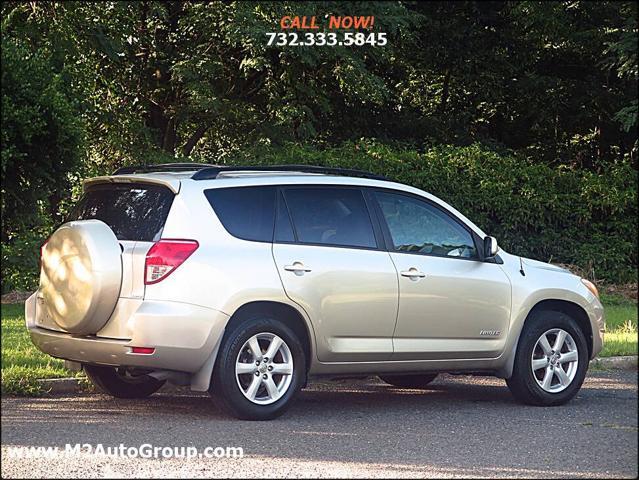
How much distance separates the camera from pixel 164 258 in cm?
841

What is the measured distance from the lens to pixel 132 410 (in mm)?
9289

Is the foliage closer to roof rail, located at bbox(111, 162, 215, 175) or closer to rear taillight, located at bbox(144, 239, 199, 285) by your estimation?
roof rail, located at bbox(111, 162, 215, 175)

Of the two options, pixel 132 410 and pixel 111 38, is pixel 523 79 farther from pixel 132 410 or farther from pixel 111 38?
pixel 132 410

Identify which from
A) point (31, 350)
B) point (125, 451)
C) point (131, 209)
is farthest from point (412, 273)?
point (31, 350)

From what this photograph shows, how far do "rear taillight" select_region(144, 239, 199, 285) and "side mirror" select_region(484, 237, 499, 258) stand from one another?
8.95 ft

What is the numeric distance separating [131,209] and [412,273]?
2337 mm

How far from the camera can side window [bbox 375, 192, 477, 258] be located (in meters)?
9.65

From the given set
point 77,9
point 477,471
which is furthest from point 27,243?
point 477,471

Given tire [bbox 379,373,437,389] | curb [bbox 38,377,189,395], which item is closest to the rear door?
tire [bbox 379,373,437,389]

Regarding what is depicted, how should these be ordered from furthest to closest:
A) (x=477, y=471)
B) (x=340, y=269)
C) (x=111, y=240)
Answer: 1. (x=340, y=269)
2. (x=111, y=240)
3. (x=477, y=471)

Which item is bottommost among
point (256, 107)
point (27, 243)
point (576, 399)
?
point (576, 399)

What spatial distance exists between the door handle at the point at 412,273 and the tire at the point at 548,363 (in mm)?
1180

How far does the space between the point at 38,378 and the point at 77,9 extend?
940 centimetres

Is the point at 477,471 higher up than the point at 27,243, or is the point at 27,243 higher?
the point at 27,243
